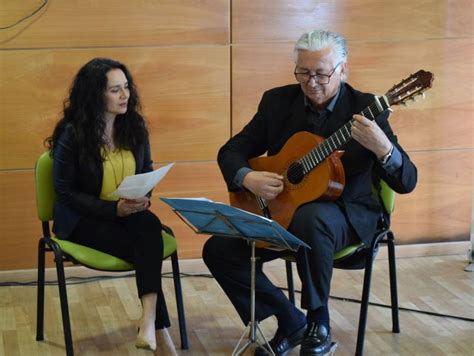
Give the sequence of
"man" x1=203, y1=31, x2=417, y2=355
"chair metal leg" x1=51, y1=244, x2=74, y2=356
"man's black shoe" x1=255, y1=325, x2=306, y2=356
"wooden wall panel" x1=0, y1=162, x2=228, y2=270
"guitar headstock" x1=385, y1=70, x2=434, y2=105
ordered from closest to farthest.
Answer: "guitar headstock" x1=385, y1=70, x2=434, y2=105
"man" x1=203, y1=31, x2=417, y2=355
"chair metal leg" x1=51, y1=244, x2=74, y2=356
"man's black shoe" x1=255, y1=325, x2=306, y2=356
"wooden wall panel" x1=0, y1=162, x2=228, y2=270

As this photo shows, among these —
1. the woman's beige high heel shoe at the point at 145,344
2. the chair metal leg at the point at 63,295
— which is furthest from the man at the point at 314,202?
the chair metal leg at the point at 63,295

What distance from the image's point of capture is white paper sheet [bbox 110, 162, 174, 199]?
3201 mm

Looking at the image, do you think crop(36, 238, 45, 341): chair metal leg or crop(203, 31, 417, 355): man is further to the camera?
crop(36, 238, 45, 341): chair metal leg

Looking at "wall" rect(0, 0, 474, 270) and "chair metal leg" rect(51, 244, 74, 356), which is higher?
"wall" rect(0, 0, 474, 270)

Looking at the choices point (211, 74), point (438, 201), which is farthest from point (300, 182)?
point (438, 201)

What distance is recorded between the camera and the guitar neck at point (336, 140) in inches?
123

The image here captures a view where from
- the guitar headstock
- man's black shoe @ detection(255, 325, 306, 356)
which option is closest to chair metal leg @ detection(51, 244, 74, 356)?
man's black shoe @ detection(255, 325, 306, 356)

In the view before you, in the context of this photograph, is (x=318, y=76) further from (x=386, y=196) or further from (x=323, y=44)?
(x=386, y=196)

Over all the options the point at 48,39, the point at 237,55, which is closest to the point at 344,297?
the point at 237,55

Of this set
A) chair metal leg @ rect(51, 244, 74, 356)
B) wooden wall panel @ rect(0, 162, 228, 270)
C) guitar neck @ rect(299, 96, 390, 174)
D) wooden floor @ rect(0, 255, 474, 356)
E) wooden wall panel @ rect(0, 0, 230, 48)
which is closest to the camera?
guitar neck @ rect(299, 96, 390, 174)

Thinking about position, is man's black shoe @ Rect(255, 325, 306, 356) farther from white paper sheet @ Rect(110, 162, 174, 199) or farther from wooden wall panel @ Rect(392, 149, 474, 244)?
wooden wall panel @ Rect(392, 149, 474, 244)

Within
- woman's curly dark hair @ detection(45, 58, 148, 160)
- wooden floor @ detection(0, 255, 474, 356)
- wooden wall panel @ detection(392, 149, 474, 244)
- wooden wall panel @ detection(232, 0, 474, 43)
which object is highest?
wooden wall panel @ detection(232, 0, 474, 43)

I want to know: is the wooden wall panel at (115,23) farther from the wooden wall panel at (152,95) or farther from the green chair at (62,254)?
the green chair at (62,254)

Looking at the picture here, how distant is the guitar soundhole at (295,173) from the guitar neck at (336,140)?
0.02 metres
